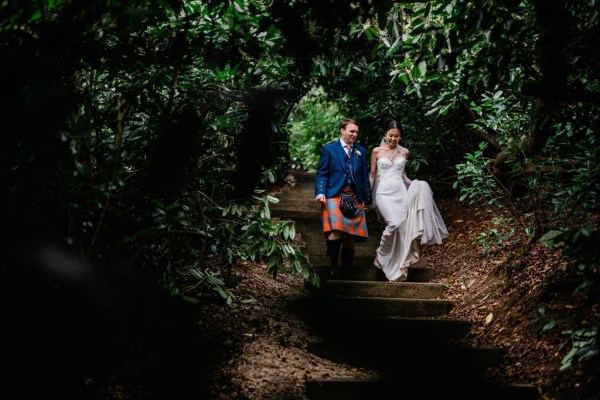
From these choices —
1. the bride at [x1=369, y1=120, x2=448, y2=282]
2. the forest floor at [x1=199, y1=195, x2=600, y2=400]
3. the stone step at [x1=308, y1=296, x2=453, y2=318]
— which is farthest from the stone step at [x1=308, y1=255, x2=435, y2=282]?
the stone step at [x1=308, y1=296, x2=453, y2=318]

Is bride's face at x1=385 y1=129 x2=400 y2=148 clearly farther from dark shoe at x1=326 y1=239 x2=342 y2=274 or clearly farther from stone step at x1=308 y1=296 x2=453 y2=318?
stone step at x1=308 y1=296 x2=453 y2=318

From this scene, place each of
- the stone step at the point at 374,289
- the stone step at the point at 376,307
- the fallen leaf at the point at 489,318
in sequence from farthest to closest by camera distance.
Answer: the stone step at the point at 374,289
the stone step at the point at 376,307
the fallen leaf at the point at 489,318

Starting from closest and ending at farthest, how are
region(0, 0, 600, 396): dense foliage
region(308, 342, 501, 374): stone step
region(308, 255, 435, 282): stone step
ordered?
1. region(0, 0, 600, 396): dense foliage
2. region(308, 342, 501, 374): stone step
3. region(308, 255, 435, 282): stone step

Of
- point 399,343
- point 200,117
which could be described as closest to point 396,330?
point 399,343

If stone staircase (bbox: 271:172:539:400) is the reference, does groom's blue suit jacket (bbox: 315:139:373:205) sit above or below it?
above

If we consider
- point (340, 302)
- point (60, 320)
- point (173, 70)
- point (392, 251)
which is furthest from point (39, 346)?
point (392, 251)

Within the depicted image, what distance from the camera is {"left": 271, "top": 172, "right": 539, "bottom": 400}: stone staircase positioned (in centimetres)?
362

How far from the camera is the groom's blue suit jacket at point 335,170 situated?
6.08 metres

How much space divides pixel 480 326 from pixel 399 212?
1681 mm

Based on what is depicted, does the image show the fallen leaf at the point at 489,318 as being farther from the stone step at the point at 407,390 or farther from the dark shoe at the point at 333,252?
the dark shoe at the point at 333,252

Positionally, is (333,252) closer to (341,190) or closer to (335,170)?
(341,190)

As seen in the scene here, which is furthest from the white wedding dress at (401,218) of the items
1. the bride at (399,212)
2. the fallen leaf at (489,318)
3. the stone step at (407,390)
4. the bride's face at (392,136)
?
the stone step at (407,390)

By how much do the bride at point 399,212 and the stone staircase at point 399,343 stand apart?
1.04 ft

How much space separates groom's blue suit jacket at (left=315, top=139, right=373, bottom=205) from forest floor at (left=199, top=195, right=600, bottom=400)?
1.13 m
